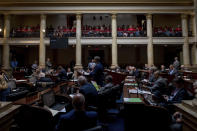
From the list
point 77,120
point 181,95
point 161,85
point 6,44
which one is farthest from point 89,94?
point 6,44

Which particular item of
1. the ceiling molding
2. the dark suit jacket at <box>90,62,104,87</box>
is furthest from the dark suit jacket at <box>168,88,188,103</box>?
the ceiling molding

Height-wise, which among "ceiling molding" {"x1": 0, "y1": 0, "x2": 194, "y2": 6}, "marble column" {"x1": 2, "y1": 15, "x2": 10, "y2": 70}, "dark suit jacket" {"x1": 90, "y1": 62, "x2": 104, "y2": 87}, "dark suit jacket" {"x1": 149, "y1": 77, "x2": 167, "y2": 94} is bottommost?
"dark suit jacket" {"x1": 149, "y1": 77, "x2": 167, "y2": 94}

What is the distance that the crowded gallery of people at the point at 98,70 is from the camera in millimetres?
2377

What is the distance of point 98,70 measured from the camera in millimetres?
5855

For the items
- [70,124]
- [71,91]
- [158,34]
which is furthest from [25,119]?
[158,34]

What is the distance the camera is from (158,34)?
1599 centimetres

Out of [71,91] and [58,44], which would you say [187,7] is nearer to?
[58,44]

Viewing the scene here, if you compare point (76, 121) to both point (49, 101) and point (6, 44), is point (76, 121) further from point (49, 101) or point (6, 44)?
point (6, 44)

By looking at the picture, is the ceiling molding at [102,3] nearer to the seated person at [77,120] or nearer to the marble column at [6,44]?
the marble column at [6,44]

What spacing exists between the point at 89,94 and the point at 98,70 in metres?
2.34

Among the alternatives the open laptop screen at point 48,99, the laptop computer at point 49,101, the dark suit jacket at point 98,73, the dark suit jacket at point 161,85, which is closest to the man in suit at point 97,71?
the dark suit jacket at point 98,73

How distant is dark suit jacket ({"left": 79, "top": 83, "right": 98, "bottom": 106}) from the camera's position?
3.55m

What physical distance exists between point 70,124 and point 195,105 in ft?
5.89

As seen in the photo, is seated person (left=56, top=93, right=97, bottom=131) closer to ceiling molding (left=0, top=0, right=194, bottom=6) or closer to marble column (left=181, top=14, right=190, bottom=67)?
ceiling molding (left=0, top=0, right=194, bottom=6)
